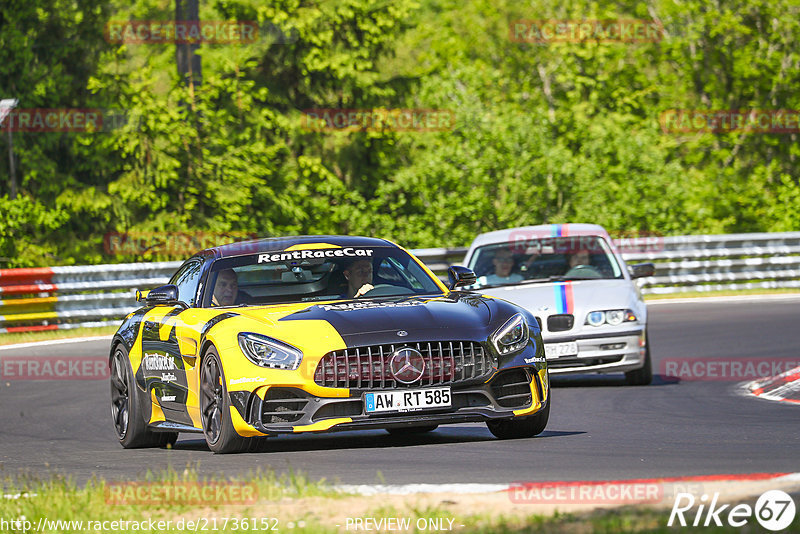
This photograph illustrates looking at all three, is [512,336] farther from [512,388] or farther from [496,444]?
[496,444]

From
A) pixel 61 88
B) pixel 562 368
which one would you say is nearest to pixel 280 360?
pixel 562 368

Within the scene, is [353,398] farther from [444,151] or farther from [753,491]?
[444,151]

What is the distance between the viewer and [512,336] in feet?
29.8

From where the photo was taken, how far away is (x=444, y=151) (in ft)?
106

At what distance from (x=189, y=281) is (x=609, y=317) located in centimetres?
505

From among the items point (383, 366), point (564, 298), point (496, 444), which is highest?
point (383, 366)

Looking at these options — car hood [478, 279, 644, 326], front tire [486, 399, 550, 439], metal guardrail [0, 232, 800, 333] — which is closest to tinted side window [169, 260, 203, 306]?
front tire [486, 399, 550, 439]

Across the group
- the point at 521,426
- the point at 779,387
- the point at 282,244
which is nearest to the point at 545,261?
the point at 779,387

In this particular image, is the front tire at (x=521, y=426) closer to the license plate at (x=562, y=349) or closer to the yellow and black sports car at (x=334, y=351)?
the yellow and black sports car at (x=334, y=351)

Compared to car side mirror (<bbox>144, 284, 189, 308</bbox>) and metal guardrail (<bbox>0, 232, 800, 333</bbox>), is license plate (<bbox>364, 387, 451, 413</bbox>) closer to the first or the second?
car side mirror (<bbox>144, 284, 189, 308</bbox>)

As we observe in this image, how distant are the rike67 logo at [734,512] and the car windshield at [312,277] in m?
4.16

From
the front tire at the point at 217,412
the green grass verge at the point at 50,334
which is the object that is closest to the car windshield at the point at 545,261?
the front tire at the point at 217,412

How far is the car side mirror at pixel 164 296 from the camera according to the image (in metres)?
10.2

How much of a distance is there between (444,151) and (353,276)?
22508mm
